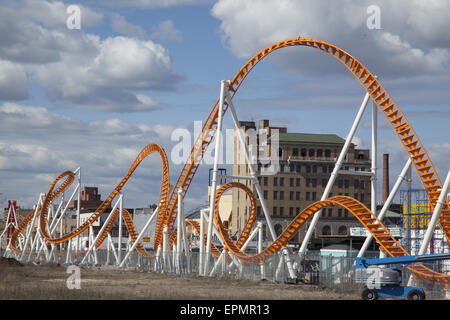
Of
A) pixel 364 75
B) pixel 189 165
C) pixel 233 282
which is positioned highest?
pixel 364 75

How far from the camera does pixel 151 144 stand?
54688 millimetres

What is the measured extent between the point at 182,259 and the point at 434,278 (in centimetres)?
1932

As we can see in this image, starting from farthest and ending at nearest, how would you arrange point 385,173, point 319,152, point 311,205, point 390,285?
1. point 319,152
2. point 385,173
3. point 311,205
4. point 390,285

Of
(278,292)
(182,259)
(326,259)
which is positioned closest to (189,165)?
(182,259)

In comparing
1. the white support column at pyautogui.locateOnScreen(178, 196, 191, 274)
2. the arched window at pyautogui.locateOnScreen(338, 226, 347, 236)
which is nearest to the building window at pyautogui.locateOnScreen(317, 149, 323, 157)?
the arched window at pyautogui.locateOnScreen(338, 226, 347, 236)

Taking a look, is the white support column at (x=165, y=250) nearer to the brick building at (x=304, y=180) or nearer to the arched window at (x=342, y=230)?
the brick building at (x=304, y=180)

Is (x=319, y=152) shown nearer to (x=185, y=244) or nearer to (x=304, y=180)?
(x=304, y=180)

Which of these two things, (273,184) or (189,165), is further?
(273,184)

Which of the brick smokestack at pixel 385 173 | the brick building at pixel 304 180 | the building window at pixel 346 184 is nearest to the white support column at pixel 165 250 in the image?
the brick building at pixel 304 180

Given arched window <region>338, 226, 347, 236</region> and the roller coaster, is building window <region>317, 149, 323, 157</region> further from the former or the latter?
the roller coaster

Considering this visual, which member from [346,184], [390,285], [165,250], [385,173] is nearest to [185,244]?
[165,250]
